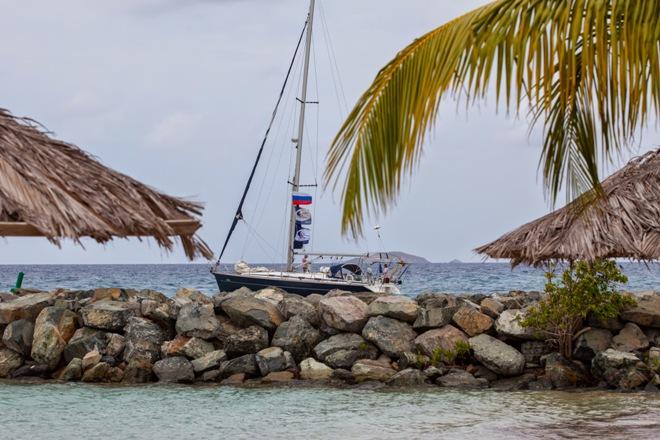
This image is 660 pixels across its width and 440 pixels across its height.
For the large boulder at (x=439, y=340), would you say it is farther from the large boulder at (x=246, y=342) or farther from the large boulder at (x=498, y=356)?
the large boulder at (x=246, y=342)

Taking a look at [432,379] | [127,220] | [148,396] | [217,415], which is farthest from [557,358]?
[127,220]

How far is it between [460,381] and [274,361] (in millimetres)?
2816

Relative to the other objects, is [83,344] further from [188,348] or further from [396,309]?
[396,309]

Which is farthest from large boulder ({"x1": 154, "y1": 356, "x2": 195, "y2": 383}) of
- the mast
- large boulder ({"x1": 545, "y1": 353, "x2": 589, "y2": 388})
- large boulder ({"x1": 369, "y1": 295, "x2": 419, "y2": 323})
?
the mast

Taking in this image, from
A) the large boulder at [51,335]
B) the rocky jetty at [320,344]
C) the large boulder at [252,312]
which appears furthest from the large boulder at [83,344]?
the large boulder at [252,312]

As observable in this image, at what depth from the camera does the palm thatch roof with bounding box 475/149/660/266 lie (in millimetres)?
13156

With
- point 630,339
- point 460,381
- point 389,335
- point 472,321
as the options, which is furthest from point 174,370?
point 630,339

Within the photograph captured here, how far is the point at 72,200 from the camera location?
788 cm

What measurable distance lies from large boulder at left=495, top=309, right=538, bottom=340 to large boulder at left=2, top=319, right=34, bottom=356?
7437 millimetres

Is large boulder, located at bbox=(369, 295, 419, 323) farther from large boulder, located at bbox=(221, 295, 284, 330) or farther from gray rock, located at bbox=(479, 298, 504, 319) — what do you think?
large boulder, located at bbox=(221, 295, 284, 330)

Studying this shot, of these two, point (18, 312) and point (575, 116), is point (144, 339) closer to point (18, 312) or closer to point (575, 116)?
point (18, 312)

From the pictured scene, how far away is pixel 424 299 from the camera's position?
16.1 m

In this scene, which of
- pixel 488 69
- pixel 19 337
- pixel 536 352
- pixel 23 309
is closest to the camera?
pixel 488 69

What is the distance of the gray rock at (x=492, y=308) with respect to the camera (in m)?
14.2
